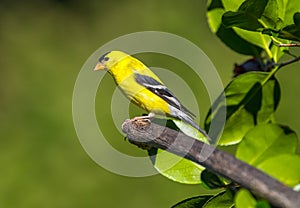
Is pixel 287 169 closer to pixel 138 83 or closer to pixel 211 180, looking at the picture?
pixel 211 180

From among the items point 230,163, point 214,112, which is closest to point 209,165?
point 230,163

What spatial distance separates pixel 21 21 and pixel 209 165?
3343 mm

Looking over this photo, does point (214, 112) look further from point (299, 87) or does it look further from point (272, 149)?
point (299, 87)

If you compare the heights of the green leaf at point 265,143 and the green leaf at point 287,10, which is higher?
the green leaf at point 287,10

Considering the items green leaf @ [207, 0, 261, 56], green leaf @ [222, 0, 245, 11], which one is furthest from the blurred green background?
green leaf @ [222, 0, 245, 11]

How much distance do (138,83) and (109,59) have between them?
0.15ft

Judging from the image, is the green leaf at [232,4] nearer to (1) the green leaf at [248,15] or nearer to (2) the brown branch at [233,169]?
(1) the green leaf at [248,15]

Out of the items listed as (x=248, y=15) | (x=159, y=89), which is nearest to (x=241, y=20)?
(x=248, y=15)

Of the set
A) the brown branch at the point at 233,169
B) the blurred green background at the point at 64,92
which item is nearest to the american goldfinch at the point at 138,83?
the brown branch at the point at 233,169

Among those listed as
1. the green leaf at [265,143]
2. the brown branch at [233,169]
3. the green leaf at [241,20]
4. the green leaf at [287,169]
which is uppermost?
the green leaf at [241,20]

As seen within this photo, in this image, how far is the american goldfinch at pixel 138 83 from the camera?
78cm

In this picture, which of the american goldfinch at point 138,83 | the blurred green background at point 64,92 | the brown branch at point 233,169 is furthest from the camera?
the blurred green background at point 64,92

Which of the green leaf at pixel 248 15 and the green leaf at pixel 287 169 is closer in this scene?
the green leaf at pixel 287 169

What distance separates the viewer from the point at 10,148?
286cm
